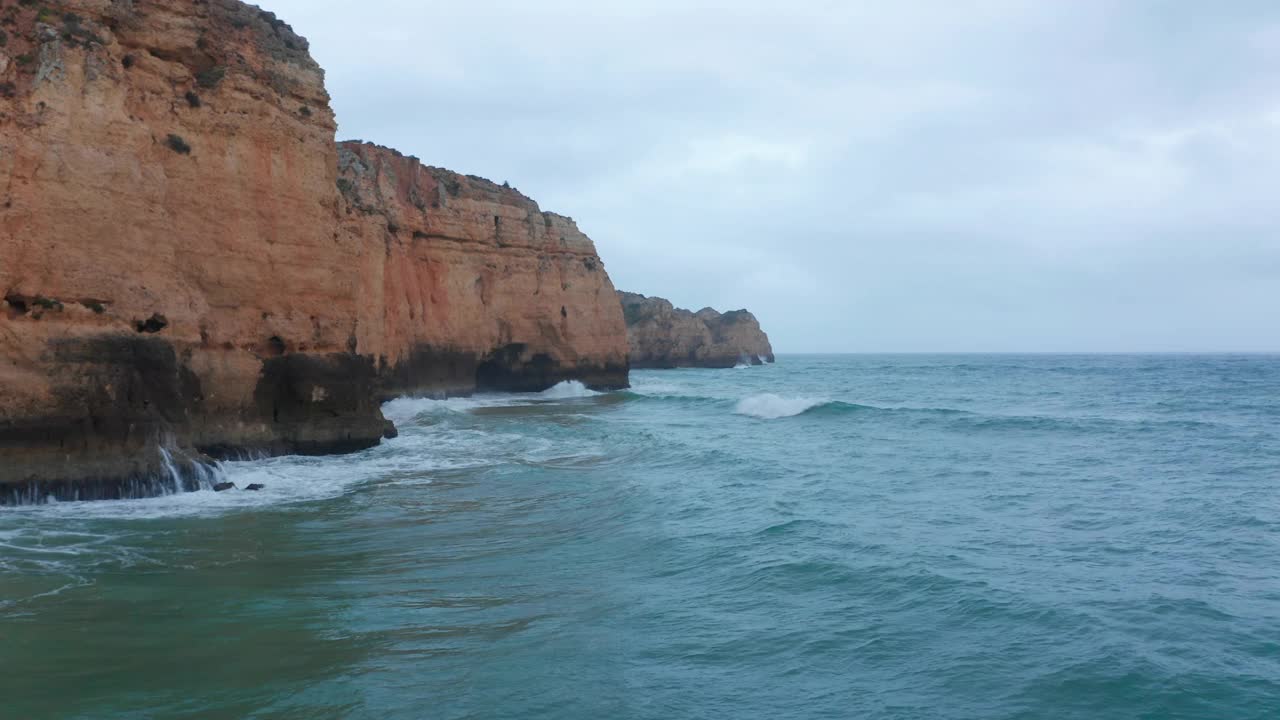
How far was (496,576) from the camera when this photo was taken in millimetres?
8578

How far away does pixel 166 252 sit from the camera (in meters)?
13.9

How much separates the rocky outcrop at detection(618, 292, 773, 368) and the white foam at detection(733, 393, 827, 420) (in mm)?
42347

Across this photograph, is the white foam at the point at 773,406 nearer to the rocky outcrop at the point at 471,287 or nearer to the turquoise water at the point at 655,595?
the rocky outcrop at the point at 471,287

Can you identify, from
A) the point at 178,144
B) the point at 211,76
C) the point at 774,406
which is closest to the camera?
the point at 178,144

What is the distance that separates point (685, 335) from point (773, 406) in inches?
2178

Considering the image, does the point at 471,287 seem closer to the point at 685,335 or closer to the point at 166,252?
the point at 166,252

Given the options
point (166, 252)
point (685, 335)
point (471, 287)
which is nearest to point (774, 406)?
point (471, 287)

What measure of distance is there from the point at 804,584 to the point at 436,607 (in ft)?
11.5

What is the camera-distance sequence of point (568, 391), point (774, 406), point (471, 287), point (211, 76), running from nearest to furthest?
point (211, 76) < point (774, 406) < point (471, 287) < point (568, 391)

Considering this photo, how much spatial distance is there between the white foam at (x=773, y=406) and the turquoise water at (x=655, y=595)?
49.9 ft

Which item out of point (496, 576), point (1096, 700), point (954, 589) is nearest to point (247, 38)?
point (496, 576)

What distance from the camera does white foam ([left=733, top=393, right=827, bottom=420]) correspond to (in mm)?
31611

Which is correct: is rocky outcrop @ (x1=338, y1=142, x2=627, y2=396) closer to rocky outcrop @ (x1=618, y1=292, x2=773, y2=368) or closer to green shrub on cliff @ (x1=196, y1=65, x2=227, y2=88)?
green shrub on cliff @ (x1=196, y1=65, x2=227, y2=88)

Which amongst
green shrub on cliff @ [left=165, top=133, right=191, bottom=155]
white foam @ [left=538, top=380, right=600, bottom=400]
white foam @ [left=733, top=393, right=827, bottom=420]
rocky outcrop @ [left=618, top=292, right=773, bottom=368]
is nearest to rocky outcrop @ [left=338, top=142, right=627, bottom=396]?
white foam @ [left=538, top=380, right=600, bottom=400]
